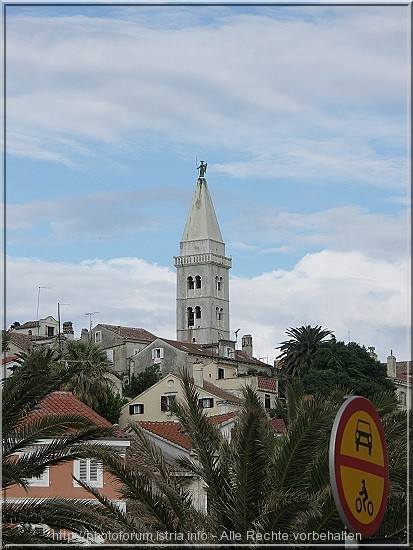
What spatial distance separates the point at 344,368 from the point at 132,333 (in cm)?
2733

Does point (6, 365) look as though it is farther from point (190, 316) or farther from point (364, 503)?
point (190, 316)

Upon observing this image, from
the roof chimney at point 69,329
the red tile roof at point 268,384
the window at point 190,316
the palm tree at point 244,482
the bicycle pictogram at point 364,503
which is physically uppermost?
the window at point 190,316

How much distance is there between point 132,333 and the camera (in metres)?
93.6

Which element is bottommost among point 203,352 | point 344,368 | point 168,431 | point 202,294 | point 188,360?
point 168,431

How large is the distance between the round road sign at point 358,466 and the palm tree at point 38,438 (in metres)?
6.82

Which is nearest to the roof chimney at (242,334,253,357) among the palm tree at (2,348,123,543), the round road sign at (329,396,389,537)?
the palm tree at (2,348,123,543)

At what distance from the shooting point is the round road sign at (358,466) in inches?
205

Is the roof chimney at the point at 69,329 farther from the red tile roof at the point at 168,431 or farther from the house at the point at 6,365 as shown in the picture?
the house at the point at 6,365

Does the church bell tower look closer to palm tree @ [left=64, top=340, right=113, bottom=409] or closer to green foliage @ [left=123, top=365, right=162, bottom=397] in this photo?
green foliage @ [left=123, top=365, right=162, bottom=397]

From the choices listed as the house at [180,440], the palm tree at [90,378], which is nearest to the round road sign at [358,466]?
the house at [180,440]

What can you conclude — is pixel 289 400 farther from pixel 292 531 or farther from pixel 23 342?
pixel 23 342

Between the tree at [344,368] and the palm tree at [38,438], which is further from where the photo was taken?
the tree at [344,368]

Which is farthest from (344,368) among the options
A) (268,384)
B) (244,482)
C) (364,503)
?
(364,503)

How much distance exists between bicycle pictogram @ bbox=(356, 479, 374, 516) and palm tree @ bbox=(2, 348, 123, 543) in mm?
6953
